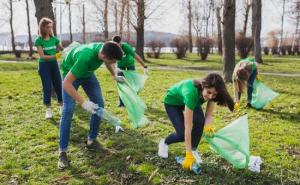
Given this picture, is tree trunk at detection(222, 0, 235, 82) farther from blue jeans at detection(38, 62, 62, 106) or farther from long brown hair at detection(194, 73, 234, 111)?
long brown hair at detection(194, 73, 234, 111)

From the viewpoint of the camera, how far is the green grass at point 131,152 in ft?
14.4

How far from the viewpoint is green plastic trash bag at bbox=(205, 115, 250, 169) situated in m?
4.21

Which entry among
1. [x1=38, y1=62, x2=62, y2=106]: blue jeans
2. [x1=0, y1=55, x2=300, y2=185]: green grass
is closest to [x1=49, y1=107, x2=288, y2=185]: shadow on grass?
[x1=0, y1=55, x2=300, y2=185]: green grass

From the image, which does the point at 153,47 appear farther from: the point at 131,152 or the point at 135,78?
the point at 131,152

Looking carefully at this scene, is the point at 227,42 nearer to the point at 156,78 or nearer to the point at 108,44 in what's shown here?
the point at 156,78

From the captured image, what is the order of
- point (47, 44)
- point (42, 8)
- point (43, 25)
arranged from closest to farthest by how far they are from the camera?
point (43, 25)
point (47, 44)
point (42, 8)

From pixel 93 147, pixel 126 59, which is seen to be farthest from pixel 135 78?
pixel 93 147

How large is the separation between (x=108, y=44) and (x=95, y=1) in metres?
28.8

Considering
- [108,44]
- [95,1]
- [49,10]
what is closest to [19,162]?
[108,44]

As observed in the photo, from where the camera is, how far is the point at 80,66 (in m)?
4.14

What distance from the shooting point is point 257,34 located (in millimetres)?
21953

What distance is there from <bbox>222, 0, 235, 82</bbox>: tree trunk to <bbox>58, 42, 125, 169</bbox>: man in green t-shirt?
7656mm

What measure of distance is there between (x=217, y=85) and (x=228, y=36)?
9.01 m

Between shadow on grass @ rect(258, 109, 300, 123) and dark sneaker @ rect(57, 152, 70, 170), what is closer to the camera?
dark sneaker @ rect(57, 152, 70, 170)
